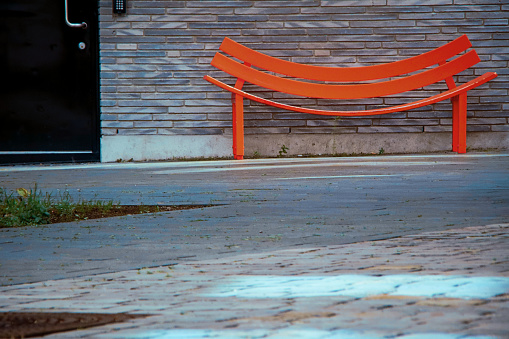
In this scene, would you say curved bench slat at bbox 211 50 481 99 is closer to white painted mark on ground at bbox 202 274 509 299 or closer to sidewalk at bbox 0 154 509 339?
sidewalk at bbox 0 154 509 339

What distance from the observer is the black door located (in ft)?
37.3

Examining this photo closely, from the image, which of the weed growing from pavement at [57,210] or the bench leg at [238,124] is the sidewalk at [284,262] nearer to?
the weed growing from pavement at [57,210]

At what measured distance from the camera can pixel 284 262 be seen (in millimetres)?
4102

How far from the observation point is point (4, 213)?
237 inches

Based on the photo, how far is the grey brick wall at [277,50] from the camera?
11633 mm

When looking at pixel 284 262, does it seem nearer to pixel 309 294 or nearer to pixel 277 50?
pixel 309 294

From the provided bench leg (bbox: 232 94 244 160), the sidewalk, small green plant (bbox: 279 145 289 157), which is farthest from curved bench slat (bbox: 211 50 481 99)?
the sidewalk

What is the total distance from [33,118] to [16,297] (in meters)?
8.35

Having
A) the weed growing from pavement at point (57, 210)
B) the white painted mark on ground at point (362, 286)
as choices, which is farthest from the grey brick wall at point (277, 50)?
the white painted mark on ground at point (362, 286)

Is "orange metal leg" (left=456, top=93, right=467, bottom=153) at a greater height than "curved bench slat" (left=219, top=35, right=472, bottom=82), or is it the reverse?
"curved bench slat" (left=219, top=35, right=472, bottom=82)

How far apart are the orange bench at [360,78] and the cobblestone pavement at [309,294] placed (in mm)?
6865

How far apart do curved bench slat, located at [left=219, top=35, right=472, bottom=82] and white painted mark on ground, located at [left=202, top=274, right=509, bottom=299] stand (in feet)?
25.9

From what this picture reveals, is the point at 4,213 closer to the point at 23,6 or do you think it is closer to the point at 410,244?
the point at 410,244

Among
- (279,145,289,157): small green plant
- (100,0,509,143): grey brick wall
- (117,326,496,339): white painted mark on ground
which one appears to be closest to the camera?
(117,326,496,339): white painted mark on ground
